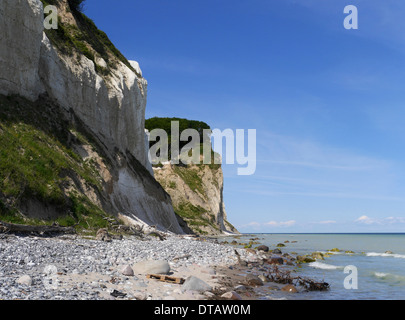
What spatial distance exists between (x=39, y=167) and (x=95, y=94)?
562 inches

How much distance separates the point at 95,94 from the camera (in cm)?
3288

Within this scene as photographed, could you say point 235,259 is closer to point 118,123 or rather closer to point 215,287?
point 215,287

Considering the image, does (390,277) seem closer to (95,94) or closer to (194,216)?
(95,94)

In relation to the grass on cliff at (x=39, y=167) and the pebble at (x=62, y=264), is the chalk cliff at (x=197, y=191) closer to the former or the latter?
the grass on cliff at (x=39, y=167)

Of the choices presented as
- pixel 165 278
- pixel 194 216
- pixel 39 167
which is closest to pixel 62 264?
pixel 165 278

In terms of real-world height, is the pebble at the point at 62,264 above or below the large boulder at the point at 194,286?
→ above

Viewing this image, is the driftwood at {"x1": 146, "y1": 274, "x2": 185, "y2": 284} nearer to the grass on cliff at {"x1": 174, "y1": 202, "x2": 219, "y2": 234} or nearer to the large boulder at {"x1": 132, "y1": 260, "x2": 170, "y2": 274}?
the large boulder at {"x1": 132, "y1": 260, "x2": 170, "y2": 274}

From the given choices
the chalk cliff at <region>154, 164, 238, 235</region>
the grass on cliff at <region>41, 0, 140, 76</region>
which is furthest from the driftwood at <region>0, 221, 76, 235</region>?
the chalk cliff at <region>154, 164, 238, 235</region>

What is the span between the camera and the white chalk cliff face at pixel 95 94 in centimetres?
2488

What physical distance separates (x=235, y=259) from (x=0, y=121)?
51.8 feet

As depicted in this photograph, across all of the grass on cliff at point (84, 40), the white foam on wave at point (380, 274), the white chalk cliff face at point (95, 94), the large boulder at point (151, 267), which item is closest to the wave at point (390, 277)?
→ the white foam on wave at point (380, 274)

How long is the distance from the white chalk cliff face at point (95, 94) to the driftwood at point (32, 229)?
9723mm

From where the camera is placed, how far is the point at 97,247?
14.2 meters
